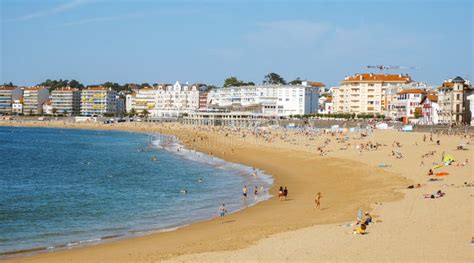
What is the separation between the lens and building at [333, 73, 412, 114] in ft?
341

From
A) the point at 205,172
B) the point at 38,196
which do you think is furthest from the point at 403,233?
the point at 205,172

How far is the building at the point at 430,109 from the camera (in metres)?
75.6

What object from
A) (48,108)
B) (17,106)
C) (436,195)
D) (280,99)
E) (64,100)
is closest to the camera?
(436,195)

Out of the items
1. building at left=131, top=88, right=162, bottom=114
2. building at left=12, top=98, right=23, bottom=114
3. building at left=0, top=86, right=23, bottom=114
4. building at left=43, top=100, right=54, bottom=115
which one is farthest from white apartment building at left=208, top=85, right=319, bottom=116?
building at left=0, top=86, right=23, bottom=114

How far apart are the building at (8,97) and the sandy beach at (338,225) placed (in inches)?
5731

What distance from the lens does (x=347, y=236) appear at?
16312mm

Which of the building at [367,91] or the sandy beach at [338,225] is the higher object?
Result: the building at [367,91]

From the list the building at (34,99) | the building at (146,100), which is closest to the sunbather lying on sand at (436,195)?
the building at (146,100)

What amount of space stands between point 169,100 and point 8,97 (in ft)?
155

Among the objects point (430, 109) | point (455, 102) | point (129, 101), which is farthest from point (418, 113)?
point (129, 101)

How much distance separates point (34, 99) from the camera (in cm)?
16450

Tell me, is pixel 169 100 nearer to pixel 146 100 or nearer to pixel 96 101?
pixel 146 100

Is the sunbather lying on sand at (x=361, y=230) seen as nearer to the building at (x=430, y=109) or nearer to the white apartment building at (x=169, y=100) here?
the building at (x=430, y=109)

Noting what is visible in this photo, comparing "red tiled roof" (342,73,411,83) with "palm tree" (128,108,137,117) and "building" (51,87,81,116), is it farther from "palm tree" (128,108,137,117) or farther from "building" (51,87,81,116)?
"building" (51,87,81,116)
